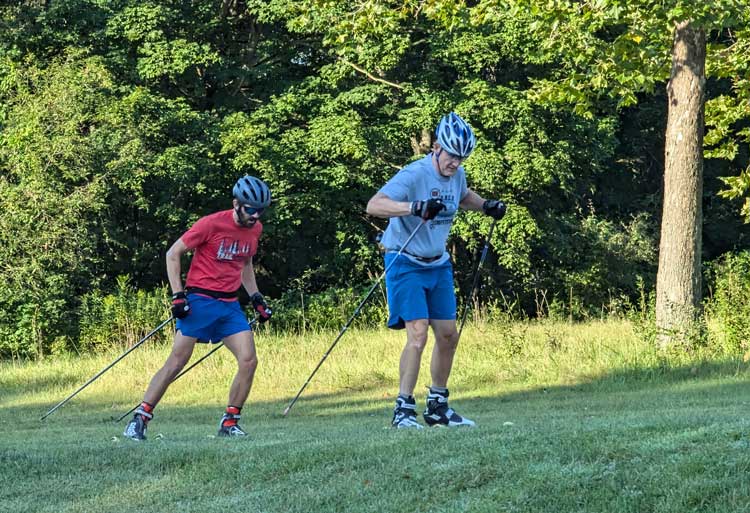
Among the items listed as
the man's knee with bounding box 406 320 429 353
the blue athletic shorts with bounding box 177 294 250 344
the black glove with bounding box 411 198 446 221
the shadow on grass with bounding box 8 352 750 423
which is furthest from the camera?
the shadow on grass with bounding box 8 352 750 423

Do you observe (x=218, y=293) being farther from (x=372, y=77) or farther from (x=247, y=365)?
(x=372, y=77)

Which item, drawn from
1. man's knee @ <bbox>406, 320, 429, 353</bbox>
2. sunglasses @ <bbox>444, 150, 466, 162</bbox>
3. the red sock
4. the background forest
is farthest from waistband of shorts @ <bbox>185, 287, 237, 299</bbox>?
the background forest

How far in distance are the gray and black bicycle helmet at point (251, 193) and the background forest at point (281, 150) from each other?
1078 cm

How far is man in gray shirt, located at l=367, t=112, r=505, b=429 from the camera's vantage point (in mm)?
8969

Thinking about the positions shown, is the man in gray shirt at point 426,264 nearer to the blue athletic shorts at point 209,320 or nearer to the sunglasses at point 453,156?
the sunglasses at point 453,156

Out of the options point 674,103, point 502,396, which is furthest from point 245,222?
point 674,103

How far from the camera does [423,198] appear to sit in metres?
9.12

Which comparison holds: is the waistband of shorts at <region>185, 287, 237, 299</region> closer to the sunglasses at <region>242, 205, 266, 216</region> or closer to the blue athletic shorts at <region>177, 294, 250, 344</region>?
the blue athletic shorts at <region>177, 294, 250, 344</region>

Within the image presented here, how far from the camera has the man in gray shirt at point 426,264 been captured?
897 cm

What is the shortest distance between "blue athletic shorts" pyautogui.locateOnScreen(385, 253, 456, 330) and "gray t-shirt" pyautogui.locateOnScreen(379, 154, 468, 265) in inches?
3.4

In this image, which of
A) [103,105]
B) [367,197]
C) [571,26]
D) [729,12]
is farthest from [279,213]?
[729,12]

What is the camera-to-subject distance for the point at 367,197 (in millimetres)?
28219

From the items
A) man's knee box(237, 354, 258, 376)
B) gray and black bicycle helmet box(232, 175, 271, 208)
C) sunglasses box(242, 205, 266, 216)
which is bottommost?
man's knee box(237, 354, 258, 376)

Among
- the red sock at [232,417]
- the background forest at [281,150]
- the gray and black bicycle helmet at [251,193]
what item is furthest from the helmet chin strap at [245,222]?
the background forest at [281,150]
